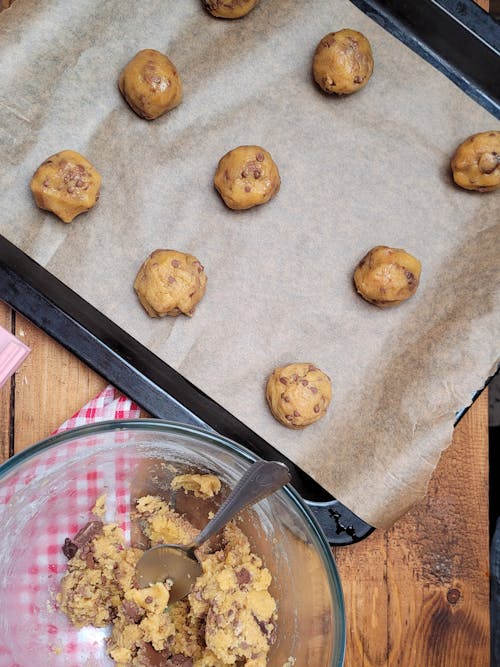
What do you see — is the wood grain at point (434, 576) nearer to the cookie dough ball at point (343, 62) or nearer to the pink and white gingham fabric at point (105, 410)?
the pink and white gingham fabric at point (105, 410)

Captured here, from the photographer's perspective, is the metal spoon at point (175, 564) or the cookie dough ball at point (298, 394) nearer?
the metal spoon at point (175, 564)

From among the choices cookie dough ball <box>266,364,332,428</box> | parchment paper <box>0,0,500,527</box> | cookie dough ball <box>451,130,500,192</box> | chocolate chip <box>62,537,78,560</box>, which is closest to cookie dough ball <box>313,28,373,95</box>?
parchment paper <box>0,0,500,527</box>

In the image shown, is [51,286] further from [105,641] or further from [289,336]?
[105,641]

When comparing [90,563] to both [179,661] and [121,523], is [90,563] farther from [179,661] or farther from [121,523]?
[179,661]

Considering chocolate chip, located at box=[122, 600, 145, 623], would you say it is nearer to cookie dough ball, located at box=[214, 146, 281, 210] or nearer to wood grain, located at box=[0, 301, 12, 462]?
wood grain, located at box=[0, 301, 12, 462]

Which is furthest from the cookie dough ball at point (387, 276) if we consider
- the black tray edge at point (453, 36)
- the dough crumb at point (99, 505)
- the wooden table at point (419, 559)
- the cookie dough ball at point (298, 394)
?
the dough crumb at point (99, 505)

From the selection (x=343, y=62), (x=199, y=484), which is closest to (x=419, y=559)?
(x=199, y=484)

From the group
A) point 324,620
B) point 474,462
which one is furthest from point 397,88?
point 324,620
